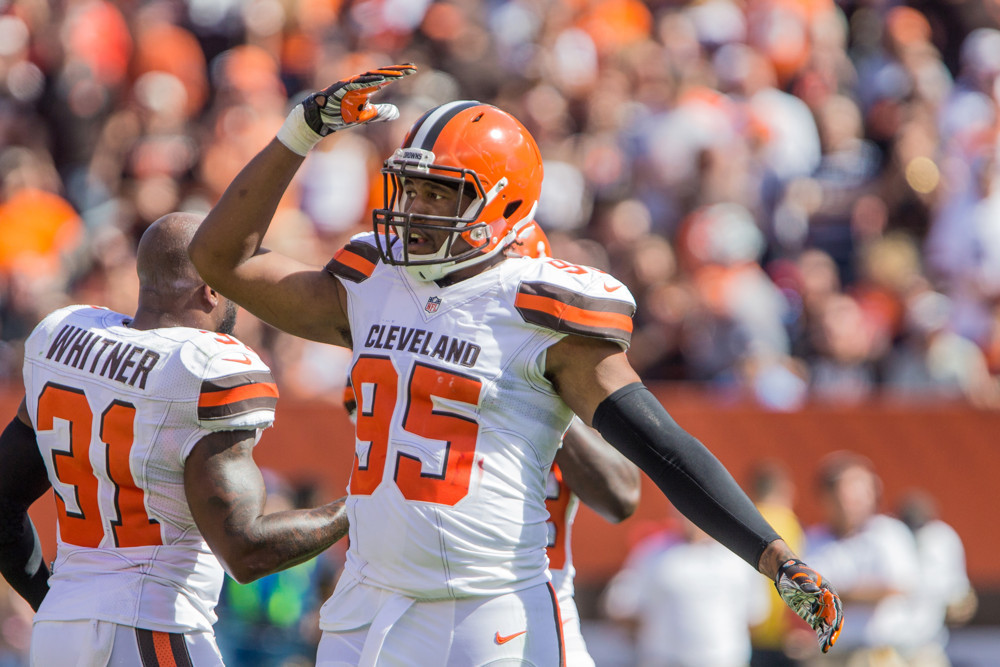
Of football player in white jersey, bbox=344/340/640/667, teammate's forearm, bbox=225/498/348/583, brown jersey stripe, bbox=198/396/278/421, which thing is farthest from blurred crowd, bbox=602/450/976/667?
brown jersey stripe, bbox=198/396/278/421

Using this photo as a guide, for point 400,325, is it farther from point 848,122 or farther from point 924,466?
point 848,122

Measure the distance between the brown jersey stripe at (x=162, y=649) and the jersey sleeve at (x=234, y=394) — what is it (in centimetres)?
52

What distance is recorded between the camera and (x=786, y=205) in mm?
9172

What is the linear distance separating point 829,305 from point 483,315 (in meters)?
5.45

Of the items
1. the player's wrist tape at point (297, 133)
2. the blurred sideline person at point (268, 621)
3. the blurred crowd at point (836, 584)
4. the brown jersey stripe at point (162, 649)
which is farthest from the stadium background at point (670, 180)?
the player's wrist tape at point (297, 133)

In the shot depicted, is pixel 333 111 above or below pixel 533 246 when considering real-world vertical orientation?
above

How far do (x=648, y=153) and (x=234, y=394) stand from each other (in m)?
6.58

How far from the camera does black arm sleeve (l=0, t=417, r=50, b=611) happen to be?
137 inches

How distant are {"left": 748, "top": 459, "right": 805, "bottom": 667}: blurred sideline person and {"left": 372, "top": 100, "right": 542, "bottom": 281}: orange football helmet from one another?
428 cm

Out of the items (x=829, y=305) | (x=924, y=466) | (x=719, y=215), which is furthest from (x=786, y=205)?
(x=924, y=466)

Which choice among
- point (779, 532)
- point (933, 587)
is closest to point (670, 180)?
point (779, 532)

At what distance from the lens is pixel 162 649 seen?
3176 mm

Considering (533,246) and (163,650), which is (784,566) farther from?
(163,650)

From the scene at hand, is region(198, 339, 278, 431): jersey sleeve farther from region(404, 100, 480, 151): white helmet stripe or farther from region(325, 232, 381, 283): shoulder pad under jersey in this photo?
region(404, 100, 480, 151): white helmet stripe
